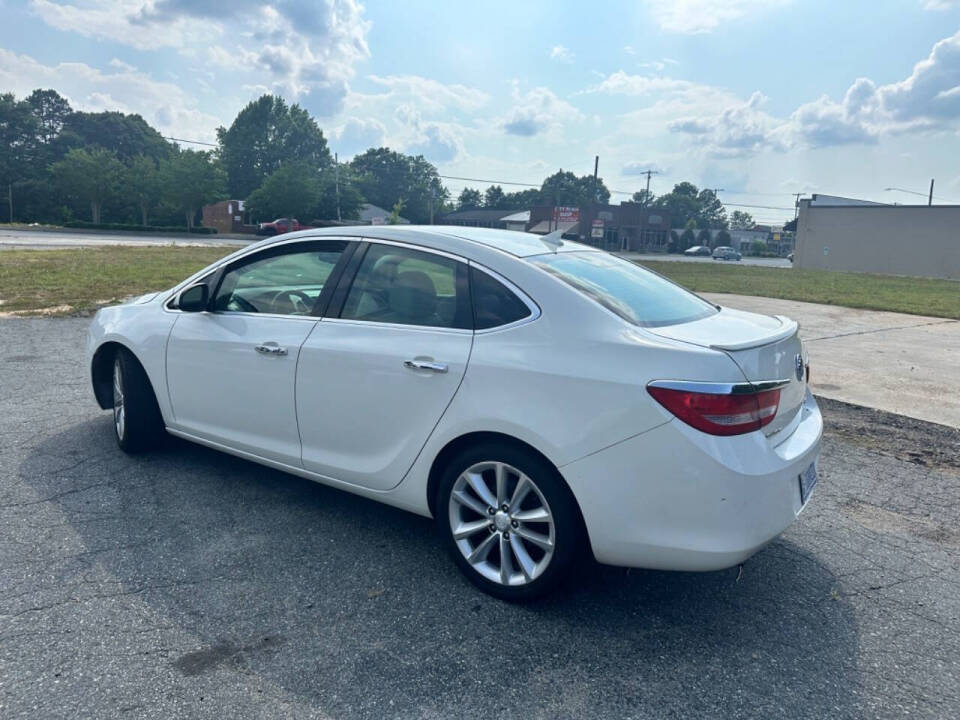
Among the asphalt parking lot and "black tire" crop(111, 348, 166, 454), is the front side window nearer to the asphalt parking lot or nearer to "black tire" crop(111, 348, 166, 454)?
"black tire" crop(111, 348, 166, 454)

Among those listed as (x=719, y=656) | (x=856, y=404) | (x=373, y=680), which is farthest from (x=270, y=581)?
(x=856, y=404)

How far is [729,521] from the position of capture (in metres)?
2.65

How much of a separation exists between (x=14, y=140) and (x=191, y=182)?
91.5 feet

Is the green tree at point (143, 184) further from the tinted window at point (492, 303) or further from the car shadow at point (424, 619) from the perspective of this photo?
the tinted window at point (492, 303)

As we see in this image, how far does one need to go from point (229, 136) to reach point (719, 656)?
341 feet

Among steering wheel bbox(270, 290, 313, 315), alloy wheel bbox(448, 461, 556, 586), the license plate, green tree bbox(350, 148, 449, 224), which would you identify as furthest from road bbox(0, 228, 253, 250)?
green tree bbox(350, 148, 449, 224)

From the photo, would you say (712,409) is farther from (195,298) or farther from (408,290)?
(195,298)

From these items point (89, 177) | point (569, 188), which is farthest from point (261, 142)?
point (569, 188)

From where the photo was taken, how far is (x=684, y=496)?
2.66 meters

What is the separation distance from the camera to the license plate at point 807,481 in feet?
9.73

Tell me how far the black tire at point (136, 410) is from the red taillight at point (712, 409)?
11.1 ft

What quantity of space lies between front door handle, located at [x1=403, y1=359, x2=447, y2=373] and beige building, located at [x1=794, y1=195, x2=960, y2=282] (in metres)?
46.3

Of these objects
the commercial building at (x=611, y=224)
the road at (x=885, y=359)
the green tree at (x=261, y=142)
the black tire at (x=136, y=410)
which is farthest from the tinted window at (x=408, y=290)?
the green tree at (x=261, y=142)

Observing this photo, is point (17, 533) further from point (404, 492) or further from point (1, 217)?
point (1, 217)
